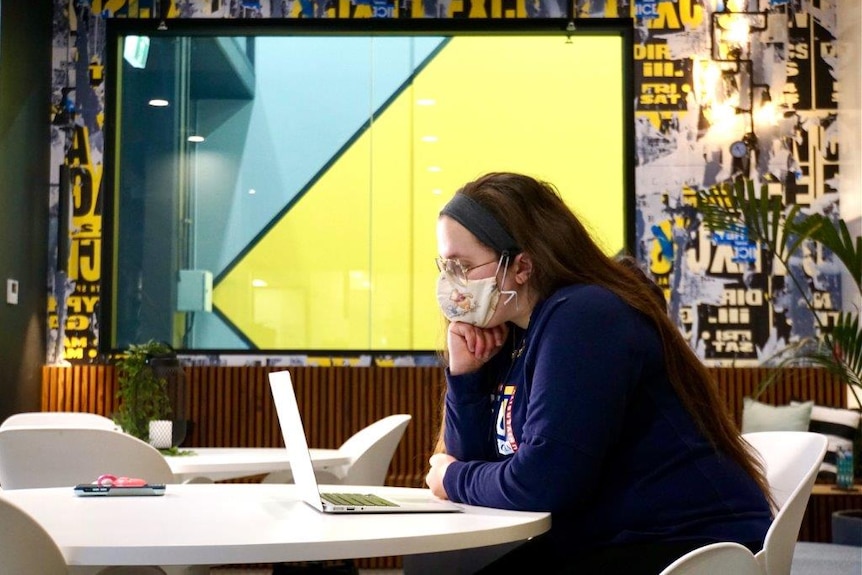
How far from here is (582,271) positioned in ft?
7.38

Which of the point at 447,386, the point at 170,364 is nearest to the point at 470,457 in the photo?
the point at 447,386

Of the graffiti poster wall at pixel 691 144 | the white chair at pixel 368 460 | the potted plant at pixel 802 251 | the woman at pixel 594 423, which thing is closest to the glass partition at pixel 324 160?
the graffiti poster wall at pixel 691 144

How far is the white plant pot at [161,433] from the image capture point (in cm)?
401

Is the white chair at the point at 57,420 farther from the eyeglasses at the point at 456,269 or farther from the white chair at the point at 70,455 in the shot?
the eyeglasses at the point at 456,269

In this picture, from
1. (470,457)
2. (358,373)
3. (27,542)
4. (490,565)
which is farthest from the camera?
(358,373)

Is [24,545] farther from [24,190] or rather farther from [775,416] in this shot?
[24,190]

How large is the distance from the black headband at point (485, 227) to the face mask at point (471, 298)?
0.04 metres

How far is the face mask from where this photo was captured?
2.35 m

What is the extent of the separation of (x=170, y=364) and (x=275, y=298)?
8.55 ft

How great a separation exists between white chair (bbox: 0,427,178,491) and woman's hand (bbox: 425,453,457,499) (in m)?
0.99

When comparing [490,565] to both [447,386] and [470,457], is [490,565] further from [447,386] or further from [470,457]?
[447,386]

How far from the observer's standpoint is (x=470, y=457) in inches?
96.5

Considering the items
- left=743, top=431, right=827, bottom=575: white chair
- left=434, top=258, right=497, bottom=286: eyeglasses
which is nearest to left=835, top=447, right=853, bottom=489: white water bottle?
left=743, top=431, right=827, bottom=575: white chair

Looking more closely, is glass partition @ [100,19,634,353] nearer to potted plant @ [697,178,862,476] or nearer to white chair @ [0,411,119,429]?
potted plant @ [697,178,862,476]
